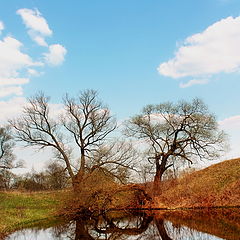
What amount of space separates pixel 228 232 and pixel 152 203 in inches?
611

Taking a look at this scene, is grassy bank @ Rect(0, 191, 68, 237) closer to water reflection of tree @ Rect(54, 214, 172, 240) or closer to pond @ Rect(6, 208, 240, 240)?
pond @ Rect(6, 208, 240, 240)

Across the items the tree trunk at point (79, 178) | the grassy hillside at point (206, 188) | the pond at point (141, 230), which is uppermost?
the tree trunk at point (79, 178)

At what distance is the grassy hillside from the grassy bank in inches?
398

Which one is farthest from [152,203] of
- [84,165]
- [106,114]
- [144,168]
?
[106,114]

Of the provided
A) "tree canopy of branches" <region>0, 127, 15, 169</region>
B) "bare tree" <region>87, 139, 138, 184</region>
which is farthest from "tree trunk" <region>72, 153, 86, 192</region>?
"tree canopy of branches" <region>0, 127, 15, 169</region>

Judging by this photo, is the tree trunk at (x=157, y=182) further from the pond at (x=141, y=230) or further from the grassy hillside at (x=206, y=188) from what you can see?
the pond at (x=141, y=230)

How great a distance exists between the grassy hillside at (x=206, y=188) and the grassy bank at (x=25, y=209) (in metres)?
10.1

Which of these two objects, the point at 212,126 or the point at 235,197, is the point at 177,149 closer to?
the point at 212,126

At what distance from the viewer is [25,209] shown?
95.5 feet

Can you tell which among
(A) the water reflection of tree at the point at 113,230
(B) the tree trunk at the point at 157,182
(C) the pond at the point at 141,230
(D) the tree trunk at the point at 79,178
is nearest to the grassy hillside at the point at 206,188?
(B) the tree trunk at the point at 157,182

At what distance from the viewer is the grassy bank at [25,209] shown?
77.0 ft

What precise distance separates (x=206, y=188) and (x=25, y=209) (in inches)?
683

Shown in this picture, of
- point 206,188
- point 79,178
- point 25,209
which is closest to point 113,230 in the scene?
point 25,209

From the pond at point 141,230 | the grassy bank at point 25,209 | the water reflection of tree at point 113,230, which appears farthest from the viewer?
the grassy bank at point 25,209
